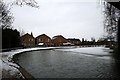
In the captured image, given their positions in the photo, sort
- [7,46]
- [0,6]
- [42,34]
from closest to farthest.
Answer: [0,6]
[7,46]
[42,34]

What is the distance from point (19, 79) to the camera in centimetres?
1088

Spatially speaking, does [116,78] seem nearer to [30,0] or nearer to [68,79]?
[68,79]

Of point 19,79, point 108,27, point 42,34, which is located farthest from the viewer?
point 42,34

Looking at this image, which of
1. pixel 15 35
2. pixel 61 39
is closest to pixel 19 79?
pixel 15 35

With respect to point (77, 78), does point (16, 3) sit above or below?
above

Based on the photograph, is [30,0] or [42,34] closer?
[30,0]

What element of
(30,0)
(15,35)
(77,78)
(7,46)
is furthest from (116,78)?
(15,35)

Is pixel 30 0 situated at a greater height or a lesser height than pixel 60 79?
greater

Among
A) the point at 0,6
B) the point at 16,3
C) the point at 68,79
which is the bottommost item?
the point at 68,79

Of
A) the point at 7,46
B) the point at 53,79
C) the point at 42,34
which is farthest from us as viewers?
the point at 42,34

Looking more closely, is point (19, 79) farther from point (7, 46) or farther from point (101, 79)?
point (7, 46)

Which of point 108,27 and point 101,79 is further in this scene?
point 108,27

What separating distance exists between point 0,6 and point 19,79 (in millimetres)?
10130

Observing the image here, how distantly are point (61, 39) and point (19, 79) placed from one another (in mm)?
125044
